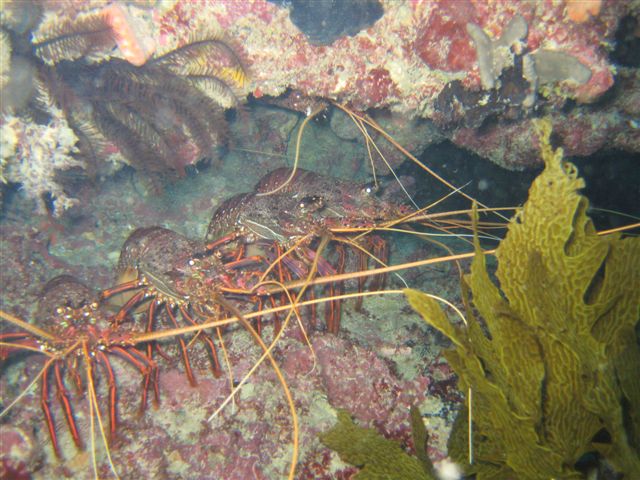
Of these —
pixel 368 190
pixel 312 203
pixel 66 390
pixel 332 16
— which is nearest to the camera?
pixel 66 390

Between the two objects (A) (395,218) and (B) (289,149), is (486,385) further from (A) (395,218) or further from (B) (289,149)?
(B) (289,149)

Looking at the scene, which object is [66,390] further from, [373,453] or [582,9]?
[582,9]

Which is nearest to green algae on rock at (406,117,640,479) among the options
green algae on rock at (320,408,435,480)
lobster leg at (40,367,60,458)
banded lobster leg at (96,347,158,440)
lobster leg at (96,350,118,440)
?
green algae on rock at (320,408,435,480)

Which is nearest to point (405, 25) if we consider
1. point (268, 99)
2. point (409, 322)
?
point (268, 99)

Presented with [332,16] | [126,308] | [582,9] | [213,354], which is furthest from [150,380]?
[582,9]

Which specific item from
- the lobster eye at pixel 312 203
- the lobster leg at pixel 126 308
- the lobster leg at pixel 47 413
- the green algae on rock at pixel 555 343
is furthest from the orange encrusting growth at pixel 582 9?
the lobster leg at pixel 47 413

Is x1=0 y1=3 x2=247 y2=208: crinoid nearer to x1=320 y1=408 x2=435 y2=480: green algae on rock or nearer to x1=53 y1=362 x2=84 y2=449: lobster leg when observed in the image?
x1=53 y1=362 x2=84 y2=449: lobster leg
